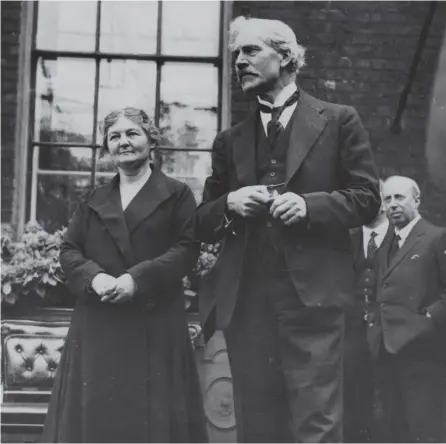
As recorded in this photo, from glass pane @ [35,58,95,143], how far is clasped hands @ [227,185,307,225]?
6.09 feet

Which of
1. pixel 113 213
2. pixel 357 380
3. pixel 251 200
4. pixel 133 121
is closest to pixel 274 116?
pixel 251 200

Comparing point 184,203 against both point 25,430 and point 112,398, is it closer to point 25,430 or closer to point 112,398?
point 112,398

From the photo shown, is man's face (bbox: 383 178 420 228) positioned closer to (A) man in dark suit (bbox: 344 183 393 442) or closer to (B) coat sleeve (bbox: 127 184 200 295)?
(A) man in dark suit (bbox: 344 183 393 442)

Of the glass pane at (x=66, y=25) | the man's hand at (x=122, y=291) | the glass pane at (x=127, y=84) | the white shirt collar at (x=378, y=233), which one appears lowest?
the man's hand at (x=122, y=291)

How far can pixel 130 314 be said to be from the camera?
2.49m

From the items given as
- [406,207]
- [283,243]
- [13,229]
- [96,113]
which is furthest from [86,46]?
[283,243]

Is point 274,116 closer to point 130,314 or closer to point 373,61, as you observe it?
point 130,314

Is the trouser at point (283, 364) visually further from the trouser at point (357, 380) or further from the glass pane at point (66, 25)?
the glass pane at point (66, 25)

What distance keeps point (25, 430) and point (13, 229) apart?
1049 mm

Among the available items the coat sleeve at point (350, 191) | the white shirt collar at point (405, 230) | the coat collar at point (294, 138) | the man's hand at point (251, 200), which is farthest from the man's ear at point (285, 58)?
the white shirt collar at point (405, 230)

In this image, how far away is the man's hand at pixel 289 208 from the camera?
2.13 meters

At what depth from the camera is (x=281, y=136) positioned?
7.52 ft

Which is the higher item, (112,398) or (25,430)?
(112,398)

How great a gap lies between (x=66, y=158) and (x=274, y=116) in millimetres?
1833
